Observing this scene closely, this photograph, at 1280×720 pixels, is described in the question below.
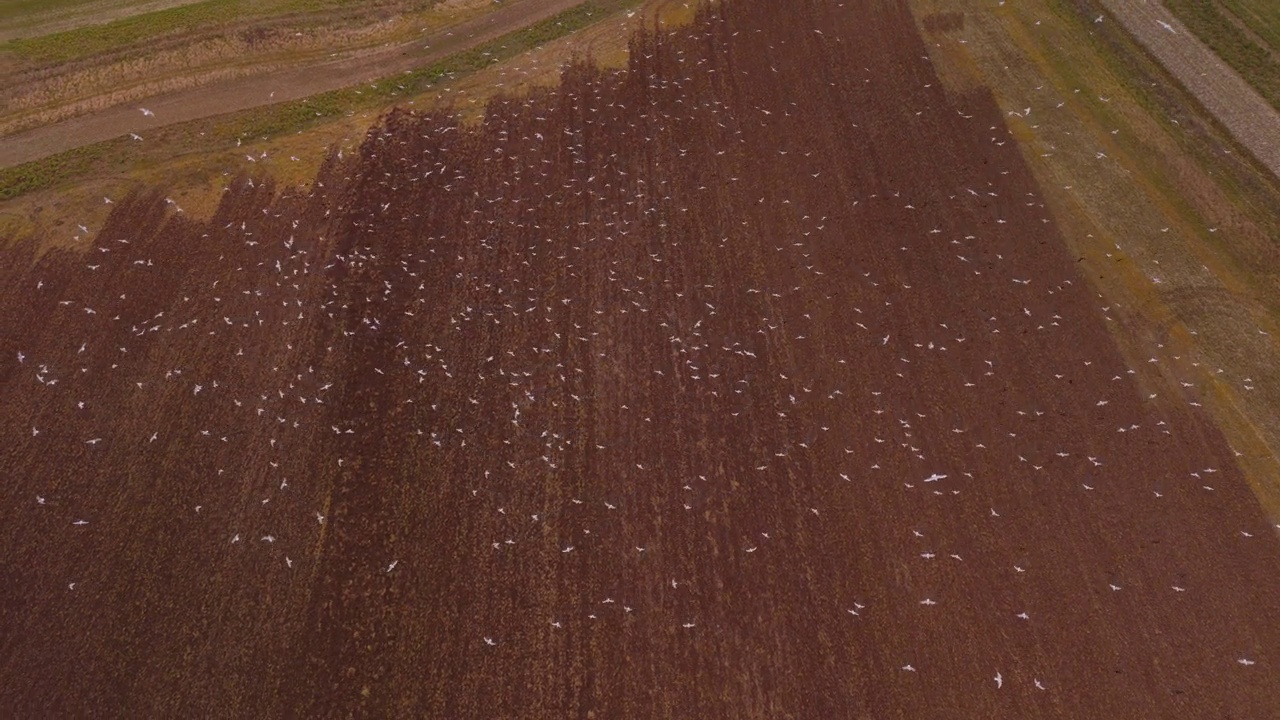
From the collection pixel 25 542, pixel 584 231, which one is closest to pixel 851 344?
pixel 584 231

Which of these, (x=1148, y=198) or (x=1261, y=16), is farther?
(x=1261, y=16)

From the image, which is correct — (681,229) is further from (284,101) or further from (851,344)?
(284,101)

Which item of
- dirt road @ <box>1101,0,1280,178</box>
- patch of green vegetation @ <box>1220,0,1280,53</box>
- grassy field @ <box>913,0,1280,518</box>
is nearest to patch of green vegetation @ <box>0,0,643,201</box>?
grassy field @ <box>913,0,1280,518</box>

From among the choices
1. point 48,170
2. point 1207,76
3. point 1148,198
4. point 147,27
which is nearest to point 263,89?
point 147,27

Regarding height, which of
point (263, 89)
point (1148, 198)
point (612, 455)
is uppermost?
point (263, 89)

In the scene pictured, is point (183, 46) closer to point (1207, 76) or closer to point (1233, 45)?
point (1207, 76)

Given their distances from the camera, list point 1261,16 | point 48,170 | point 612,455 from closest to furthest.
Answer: point 612,455 < point 48,170 < point 1261,16

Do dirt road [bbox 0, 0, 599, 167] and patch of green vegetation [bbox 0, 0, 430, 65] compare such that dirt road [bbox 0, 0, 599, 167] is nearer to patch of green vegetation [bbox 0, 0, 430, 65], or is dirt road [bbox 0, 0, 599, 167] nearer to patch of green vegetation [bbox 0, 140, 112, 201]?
patch of green vegetation [bbox 0, 140, 112, 201]
